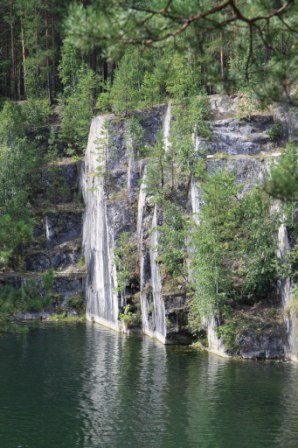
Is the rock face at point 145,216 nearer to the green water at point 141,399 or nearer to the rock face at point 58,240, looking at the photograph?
the rock face at point 58,240

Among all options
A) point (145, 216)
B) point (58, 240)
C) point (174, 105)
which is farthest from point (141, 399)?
point (58, 240)

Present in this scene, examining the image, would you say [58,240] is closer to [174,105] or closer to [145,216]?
[145,216]

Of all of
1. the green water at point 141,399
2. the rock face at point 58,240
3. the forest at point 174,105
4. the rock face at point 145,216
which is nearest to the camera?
the forest at point 174,105

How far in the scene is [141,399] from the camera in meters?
31.8

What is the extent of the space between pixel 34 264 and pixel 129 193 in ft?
45.0

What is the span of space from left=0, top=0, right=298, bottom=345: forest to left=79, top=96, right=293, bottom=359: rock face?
3.09ft

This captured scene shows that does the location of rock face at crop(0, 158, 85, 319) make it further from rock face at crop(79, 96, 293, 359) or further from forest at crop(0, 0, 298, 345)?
rock face at crop(79, 96, 293, 359)

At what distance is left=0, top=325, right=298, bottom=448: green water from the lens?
2616 centimetres

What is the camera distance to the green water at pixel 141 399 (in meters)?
26.2

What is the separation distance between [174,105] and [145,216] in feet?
39.4

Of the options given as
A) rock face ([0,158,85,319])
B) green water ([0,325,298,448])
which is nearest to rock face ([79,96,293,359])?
rock face ([0,158,85,319])

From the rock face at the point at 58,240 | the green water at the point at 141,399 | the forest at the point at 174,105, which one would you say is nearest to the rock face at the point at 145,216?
the forest at the point at 174,105

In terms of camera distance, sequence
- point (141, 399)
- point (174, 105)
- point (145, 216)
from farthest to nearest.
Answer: point (174, 105)
point (145, 216)
point (141, 399)

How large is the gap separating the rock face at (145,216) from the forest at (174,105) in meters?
0.94
